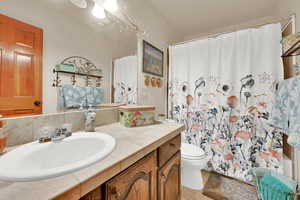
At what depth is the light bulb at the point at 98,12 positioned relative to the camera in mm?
898

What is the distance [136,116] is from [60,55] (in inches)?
25.1

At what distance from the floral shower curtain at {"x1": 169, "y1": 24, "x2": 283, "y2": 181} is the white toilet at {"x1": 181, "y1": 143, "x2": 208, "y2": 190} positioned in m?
0.35

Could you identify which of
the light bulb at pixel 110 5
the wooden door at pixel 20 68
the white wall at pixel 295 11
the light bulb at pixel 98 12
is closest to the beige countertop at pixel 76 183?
the wooden door at pixel 20 68

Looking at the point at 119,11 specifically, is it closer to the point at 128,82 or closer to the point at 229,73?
the point at 128,82

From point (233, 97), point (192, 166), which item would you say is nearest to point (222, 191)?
point (192, 166)

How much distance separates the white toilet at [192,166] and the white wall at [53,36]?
1245mm

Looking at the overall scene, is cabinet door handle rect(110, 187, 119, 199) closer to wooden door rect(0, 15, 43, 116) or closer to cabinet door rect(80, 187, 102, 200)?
cabinet door rect(80, 187, 102, 200)

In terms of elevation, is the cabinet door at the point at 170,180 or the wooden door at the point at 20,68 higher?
the wooden door at the point at 20,68

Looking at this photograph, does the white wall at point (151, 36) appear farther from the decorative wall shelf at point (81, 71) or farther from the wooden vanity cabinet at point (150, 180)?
the wooden vanity cabinet at point (150, 180)

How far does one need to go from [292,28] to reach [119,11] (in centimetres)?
175

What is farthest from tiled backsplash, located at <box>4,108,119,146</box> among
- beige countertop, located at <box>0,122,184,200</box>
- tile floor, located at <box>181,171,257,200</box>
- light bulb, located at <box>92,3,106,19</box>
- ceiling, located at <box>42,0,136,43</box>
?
tile floor, located at <box>181,171,257,200</box>

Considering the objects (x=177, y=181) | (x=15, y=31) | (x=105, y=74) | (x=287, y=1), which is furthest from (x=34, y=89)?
(x=287, y=1)

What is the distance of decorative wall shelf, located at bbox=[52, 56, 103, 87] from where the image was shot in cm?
71

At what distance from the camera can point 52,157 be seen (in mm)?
569
